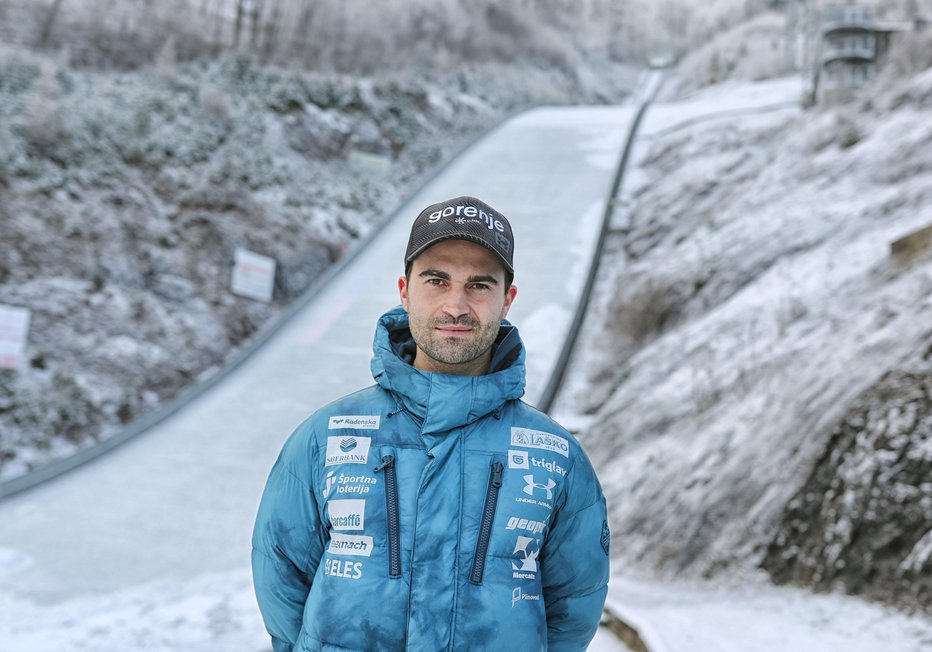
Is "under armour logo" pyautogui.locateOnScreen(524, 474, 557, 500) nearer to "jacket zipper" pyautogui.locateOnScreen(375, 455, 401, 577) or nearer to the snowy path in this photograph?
"jacket zipper" pyautogui.locateOnScreen(375, 455, 401, 577)

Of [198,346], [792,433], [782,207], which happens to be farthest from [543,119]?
[792,433]

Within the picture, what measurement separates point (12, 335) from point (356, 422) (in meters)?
8.75

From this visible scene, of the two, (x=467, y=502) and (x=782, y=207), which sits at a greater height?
(x=782, y=207)

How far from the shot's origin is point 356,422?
1938 mm

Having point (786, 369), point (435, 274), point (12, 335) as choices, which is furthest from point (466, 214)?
point (12, 335)

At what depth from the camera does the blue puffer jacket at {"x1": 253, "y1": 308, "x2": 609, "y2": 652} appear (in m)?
1.77

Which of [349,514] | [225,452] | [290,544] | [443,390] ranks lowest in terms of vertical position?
[225,452]

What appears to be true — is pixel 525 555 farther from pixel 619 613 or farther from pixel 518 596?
pixel 619 613

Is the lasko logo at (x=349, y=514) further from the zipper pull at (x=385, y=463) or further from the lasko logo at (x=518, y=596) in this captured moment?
the lasko logo at (x=518, y=596)

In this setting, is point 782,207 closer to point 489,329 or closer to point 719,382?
point 719,382

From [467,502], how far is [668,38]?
42137 millimetres

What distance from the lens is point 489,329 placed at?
195cm

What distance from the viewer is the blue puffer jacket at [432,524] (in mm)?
1767

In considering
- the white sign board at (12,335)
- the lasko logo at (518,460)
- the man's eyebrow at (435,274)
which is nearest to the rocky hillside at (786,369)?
the lasko logo at (518,460)
